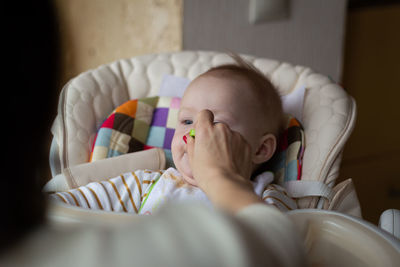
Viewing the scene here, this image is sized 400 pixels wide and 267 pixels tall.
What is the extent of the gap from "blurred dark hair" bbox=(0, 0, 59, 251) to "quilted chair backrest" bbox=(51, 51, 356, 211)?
64 cm

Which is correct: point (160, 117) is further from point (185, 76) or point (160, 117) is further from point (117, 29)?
point (117, 29)

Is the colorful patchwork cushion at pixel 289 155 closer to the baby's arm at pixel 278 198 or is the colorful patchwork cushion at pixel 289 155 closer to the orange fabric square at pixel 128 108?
the baby's arm at pixel 278 198

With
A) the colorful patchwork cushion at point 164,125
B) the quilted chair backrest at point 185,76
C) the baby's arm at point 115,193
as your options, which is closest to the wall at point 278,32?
the quilted chair backrest at point 185,76

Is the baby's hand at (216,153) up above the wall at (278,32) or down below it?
below

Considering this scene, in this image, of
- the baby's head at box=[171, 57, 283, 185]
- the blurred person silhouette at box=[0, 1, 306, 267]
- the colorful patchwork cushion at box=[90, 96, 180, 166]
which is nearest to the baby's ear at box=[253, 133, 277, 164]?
the baby's head at box=[171, 57, 283, 185]

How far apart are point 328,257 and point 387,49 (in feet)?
6.21

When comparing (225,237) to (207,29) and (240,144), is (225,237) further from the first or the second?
(207,29)

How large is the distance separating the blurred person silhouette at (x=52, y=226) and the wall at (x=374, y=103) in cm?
184

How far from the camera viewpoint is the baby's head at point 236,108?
32.9 inches

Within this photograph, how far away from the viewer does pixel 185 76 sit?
109 centimetres

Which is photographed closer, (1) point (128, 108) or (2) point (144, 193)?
(2) point (144, 193)

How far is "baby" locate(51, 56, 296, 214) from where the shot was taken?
2.53 ft

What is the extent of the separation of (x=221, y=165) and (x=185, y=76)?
2.34 ft

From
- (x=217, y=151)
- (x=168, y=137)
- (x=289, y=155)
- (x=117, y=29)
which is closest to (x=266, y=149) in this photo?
(x=289, y=155)
